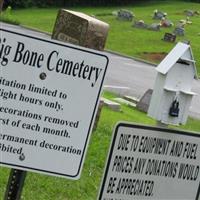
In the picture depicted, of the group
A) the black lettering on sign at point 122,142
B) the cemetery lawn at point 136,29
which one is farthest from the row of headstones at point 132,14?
the black lettering on sign at point 122,142

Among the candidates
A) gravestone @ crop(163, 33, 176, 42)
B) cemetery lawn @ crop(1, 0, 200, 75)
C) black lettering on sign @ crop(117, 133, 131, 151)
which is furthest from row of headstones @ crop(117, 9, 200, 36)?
black lettering on sign @ crop(117, 133, 131, 151)

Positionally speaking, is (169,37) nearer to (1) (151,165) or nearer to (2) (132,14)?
(2) (132,14)

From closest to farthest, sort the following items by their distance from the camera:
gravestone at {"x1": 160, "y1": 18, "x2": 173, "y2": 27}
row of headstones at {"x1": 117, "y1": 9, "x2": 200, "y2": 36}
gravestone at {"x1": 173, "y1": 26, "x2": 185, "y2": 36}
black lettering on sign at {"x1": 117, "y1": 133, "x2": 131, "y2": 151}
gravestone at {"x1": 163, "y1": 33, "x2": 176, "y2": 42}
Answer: black lettering on sign at {"x1": 117, "y1": 133, "x2": 131, "y2": 151} < gravestone at {"x1": 163, "y1": 33, "x2": 176, "y2": 42} < gravestone at {"x1": 173, "y1": 26, "x2": 185, "y2": 36} < row of headstones at {"x1": 117, "y1": 9, "x2": 200, "y2": 36} < gravestone at {"x1": 160, "y1": 18, "x2": 173, "y2": 27}

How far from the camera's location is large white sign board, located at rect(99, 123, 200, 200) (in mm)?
3975

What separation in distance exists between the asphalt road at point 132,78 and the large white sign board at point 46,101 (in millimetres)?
14449

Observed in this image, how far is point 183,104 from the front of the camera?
430cm

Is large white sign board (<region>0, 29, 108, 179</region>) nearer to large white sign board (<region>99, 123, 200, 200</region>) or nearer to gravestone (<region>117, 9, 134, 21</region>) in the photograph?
large white sign board (<region>99, 123, 200, 200</region>)

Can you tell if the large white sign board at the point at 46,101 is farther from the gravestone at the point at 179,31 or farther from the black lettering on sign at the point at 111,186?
the gravestone at the point at 179,31

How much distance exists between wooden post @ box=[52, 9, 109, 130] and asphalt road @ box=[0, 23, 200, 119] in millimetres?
8449

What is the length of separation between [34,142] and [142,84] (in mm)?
19432

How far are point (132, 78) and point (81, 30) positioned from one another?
1490cm

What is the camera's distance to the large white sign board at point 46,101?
3574mm

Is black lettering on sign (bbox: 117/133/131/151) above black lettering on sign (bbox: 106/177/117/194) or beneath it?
above

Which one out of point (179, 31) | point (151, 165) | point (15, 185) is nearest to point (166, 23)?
point (179, 31)
